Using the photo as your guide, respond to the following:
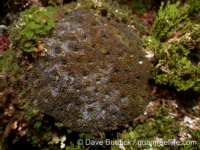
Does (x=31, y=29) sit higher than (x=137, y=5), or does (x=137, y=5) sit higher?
(x=137, y=5)

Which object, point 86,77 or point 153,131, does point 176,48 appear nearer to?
point 153,131

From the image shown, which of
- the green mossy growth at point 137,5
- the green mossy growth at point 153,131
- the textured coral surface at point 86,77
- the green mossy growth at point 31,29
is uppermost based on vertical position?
the green mossy growth at point 137,5

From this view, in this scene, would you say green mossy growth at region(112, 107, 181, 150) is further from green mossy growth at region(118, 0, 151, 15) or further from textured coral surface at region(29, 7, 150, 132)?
green mossy growth at region(118, 0, 151, 15)

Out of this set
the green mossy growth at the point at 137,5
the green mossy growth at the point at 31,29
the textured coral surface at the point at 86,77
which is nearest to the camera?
the green mossy growth at the point at 31,29

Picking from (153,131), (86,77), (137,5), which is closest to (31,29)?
(86,77)

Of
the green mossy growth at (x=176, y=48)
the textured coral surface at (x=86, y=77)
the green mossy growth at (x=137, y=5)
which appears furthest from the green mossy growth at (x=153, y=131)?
the green mossy growth at (x=137, y=5)

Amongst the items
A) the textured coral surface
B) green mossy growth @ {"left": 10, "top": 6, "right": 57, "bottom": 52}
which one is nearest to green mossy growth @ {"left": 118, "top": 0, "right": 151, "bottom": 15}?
the textured coral surface

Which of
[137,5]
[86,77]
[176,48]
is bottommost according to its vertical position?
[86,77]

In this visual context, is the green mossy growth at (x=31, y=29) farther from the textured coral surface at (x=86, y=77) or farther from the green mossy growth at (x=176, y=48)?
the green mossy growth at (x=176, y=48)

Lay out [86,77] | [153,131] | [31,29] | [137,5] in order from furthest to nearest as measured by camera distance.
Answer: [137,5]
[153,131]
[86,77]
[31,29]
